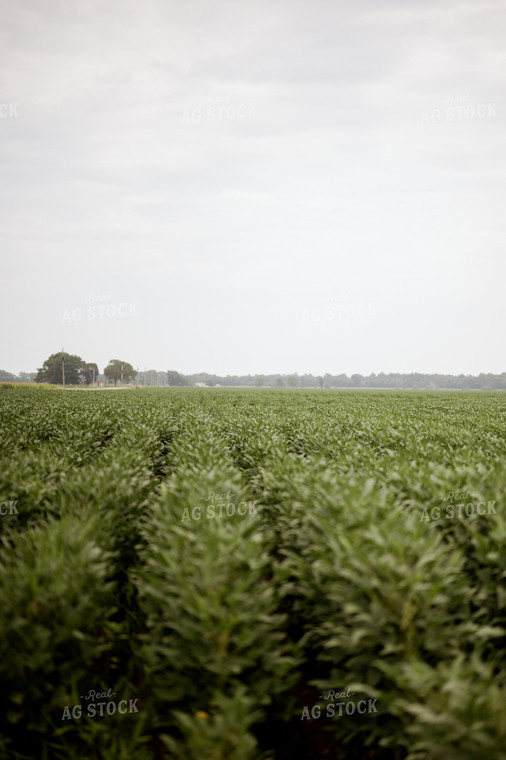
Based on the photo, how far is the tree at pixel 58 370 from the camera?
120 m

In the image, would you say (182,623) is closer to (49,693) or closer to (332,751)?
(49,693)

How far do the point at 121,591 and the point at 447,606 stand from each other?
3.91 m

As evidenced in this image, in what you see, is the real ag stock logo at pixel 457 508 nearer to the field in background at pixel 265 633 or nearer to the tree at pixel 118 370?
the field in background at pixel 265 633

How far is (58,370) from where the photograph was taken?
394 ft

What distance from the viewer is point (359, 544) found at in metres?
3.75

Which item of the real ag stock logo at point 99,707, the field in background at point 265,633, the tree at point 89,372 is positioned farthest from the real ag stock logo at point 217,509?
the tree at point 89,372

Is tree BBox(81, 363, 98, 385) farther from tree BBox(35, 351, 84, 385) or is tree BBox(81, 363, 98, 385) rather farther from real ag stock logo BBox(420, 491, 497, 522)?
real ag stock logo BBox(420, 491, 497, 522)

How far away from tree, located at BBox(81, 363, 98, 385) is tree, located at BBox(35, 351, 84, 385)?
12.0 meters

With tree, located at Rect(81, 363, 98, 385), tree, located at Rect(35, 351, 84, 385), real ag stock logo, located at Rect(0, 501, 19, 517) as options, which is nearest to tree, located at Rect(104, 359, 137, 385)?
tree, located at Rect(81, 363, 98, 385)

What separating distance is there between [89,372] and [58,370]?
25518 millimetres

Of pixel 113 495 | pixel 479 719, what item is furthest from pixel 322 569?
pixel 113 495

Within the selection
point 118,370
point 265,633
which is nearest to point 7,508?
point 265,633

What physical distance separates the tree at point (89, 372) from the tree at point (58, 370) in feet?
39.5

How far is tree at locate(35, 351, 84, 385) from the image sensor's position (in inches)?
4732
